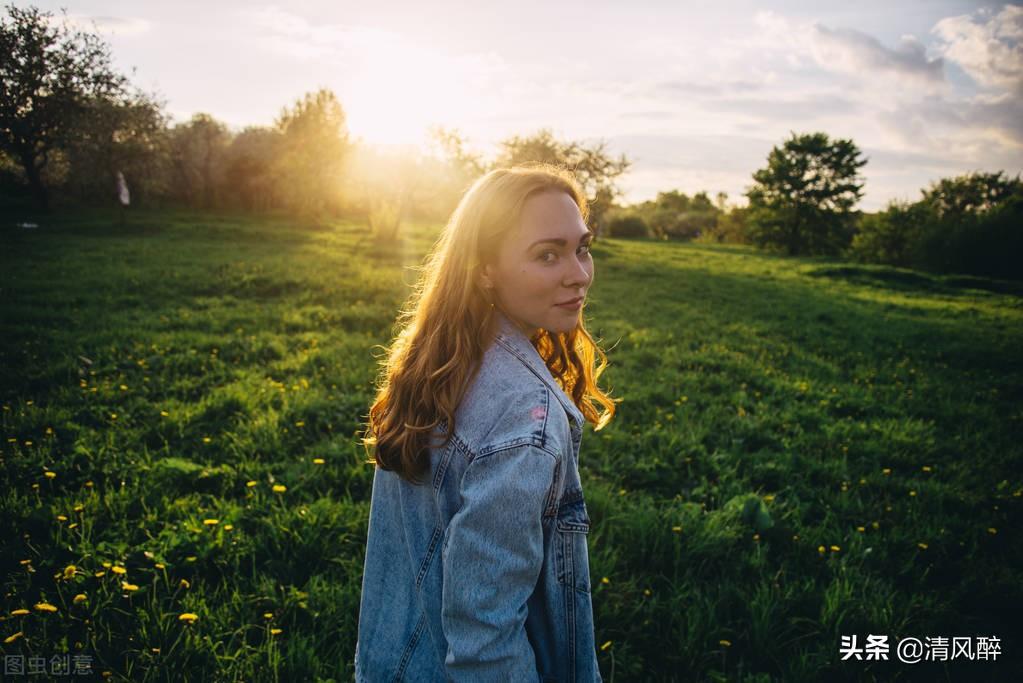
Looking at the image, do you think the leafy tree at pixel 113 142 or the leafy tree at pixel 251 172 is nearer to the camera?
the leafy tree at pixel 113 142

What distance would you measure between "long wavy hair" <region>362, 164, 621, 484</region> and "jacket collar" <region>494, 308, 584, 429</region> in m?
0.04

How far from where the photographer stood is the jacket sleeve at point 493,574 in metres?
1.01

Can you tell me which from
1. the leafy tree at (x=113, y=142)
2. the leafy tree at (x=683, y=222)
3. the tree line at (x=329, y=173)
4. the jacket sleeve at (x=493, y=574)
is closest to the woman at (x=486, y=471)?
the jacket sleeve at (x=493, y=574)

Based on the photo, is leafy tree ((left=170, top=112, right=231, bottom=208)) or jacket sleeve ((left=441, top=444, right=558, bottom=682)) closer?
jacket sleeve ((left=441, top=444, right=558, bottom=682))

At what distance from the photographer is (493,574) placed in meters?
1.02

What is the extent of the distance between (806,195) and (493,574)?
182 feet

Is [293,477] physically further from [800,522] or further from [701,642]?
[800,522]

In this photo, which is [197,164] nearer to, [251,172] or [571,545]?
[251,172]

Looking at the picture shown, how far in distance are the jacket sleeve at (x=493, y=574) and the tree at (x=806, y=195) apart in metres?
53.2

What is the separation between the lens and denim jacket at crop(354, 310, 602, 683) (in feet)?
3.37

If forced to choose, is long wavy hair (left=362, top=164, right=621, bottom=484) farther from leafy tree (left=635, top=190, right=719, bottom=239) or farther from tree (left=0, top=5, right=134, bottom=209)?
leafy tree (left=635, top=190, right=719, bottom=239)

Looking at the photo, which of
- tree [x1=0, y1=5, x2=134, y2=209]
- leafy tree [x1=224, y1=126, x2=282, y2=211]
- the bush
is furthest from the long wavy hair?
the bush

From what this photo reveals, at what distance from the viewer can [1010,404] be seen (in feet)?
21.8

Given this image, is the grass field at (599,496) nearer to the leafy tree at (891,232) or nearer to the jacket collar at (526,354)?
the jacket collar at (526,354)
